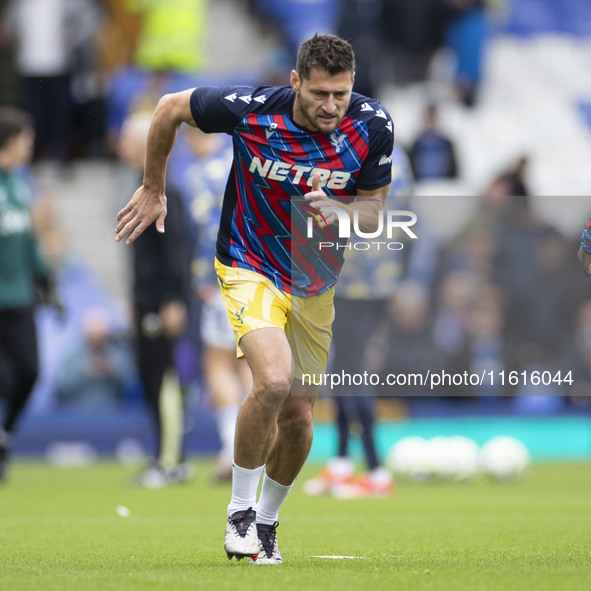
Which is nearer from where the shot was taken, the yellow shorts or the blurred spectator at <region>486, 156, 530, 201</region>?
the yellow shorts

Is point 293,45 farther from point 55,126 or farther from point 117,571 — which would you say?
point 117,571

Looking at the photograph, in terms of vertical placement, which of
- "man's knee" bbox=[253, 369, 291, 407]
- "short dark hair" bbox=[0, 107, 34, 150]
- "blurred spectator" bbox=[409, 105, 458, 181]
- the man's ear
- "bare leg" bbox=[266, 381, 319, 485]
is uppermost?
"blurred spectator" bbox=[409, 105, 458, 181]

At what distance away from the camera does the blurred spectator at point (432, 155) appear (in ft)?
54.9

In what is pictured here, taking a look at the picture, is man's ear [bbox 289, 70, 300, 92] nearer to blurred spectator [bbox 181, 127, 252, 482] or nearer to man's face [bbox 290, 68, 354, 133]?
man's face [bbox 290, 68, 354, 133]

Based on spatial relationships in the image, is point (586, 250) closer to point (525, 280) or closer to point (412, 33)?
point (525, 280)

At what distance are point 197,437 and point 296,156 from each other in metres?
9.16

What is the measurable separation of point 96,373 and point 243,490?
9.79 m

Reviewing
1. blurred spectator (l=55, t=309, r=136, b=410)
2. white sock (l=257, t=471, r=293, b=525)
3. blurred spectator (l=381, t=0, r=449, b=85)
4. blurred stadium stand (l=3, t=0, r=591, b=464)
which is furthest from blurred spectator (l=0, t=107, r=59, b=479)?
blurred spectator (l=381, t=0, r=449, b=85)

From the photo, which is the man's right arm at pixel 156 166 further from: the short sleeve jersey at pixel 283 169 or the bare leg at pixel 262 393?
the bare leg at pixel 262 393

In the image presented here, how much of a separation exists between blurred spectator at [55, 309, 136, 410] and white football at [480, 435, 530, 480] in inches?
208

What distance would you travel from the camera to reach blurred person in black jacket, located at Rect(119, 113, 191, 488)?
10.3 metres

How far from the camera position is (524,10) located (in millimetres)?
20500

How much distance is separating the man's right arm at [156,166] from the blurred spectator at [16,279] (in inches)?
202

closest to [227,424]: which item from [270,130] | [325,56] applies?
[270,130]
